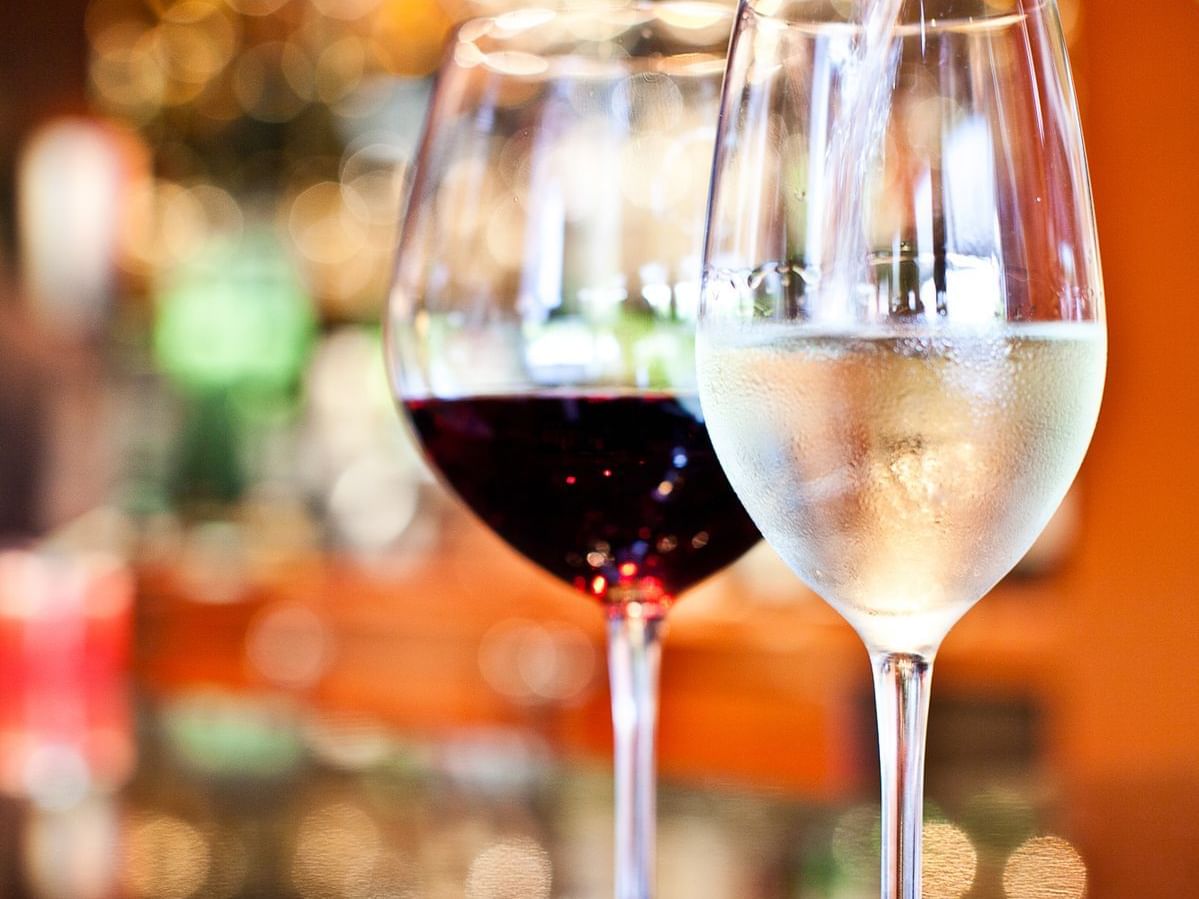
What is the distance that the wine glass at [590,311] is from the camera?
44 cm

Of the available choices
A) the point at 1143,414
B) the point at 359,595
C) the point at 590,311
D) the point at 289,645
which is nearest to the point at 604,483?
the point at 590,311

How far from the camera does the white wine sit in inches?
12.8

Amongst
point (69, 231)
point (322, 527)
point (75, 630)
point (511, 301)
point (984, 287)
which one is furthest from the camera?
point (69, 231)

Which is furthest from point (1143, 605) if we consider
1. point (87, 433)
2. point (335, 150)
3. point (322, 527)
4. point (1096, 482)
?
point (87, 433)

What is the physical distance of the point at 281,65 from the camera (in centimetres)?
268

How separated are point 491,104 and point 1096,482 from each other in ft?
4.97

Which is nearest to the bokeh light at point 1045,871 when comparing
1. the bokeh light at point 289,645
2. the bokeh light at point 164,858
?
the bokeh light at point 164,858

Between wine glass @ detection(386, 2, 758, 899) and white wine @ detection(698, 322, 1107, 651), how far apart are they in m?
0.10

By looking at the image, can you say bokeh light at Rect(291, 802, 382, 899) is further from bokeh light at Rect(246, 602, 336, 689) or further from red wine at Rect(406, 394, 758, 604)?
bokeh light at Rect(246, 602, 336, 689)

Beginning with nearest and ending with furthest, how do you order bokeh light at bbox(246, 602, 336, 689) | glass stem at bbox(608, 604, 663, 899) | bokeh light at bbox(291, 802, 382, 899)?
glass stem at bbox(608, 604, 663, 899) → bokeh light at bbox(291, 802, 382, 899) → bokeh light at bbox(246, 602, 336, 689)

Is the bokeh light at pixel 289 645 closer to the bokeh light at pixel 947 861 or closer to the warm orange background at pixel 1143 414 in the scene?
the warm orange background at pixel 1143 414

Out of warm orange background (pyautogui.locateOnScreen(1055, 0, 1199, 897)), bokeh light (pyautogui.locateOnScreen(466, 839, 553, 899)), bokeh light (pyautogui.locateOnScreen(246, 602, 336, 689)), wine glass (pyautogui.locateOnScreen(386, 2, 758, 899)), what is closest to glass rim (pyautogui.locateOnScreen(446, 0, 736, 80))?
wine glass (pyautogui.locateOnScreen(386, 2, 758, 899))

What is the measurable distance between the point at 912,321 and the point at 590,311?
142 millimetres

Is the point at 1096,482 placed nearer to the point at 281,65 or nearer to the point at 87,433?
the point at 281,65
